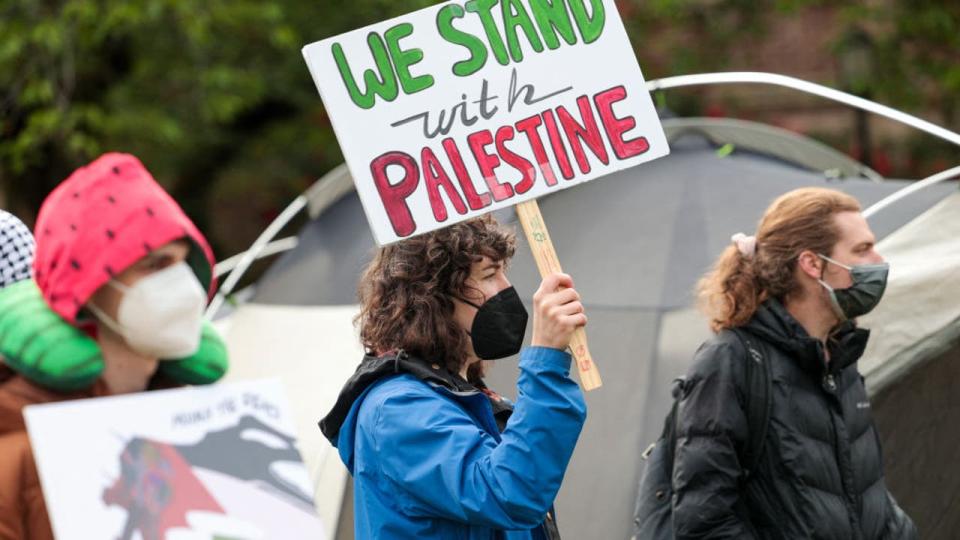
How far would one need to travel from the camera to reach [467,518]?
2.44 metres

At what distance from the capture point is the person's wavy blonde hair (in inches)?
134

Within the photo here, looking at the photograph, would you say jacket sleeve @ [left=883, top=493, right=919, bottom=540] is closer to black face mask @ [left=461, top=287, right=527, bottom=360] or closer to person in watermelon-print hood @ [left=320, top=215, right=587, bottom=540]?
person in watermelon-print hood @ [left=320, top=215, right=587, bottom=540]

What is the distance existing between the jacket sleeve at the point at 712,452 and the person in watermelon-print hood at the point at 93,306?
1497 mm

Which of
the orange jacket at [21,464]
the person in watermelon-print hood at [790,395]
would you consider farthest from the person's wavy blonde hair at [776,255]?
the orange jacket at [21,464]

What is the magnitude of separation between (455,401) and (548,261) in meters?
0.32

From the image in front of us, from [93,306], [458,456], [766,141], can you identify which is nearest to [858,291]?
[458,456]

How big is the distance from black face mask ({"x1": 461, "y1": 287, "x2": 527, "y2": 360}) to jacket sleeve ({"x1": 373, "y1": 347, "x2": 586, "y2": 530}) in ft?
0.40

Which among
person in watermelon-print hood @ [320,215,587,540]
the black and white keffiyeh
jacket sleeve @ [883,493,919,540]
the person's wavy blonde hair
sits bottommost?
jacket sleeve @ [883,493,919,540]

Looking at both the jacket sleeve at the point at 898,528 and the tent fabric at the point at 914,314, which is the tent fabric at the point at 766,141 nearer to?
the tent fabric at the point at 914,314

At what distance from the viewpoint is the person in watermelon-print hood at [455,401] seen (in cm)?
243

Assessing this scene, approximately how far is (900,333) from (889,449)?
35cm

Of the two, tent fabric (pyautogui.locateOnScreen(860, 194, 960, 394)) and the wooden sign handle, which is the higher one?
the wooden sign handle

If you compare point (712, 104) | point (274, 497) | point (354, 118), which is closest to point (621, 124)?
point (354, 118)

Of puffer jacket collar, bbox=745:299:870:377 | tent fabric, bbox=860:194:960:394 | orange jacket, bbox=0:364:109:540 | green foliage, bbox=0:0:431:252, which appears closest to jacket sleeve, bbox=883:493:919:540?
puffer jacket collar, bbox=745:299:870:377
